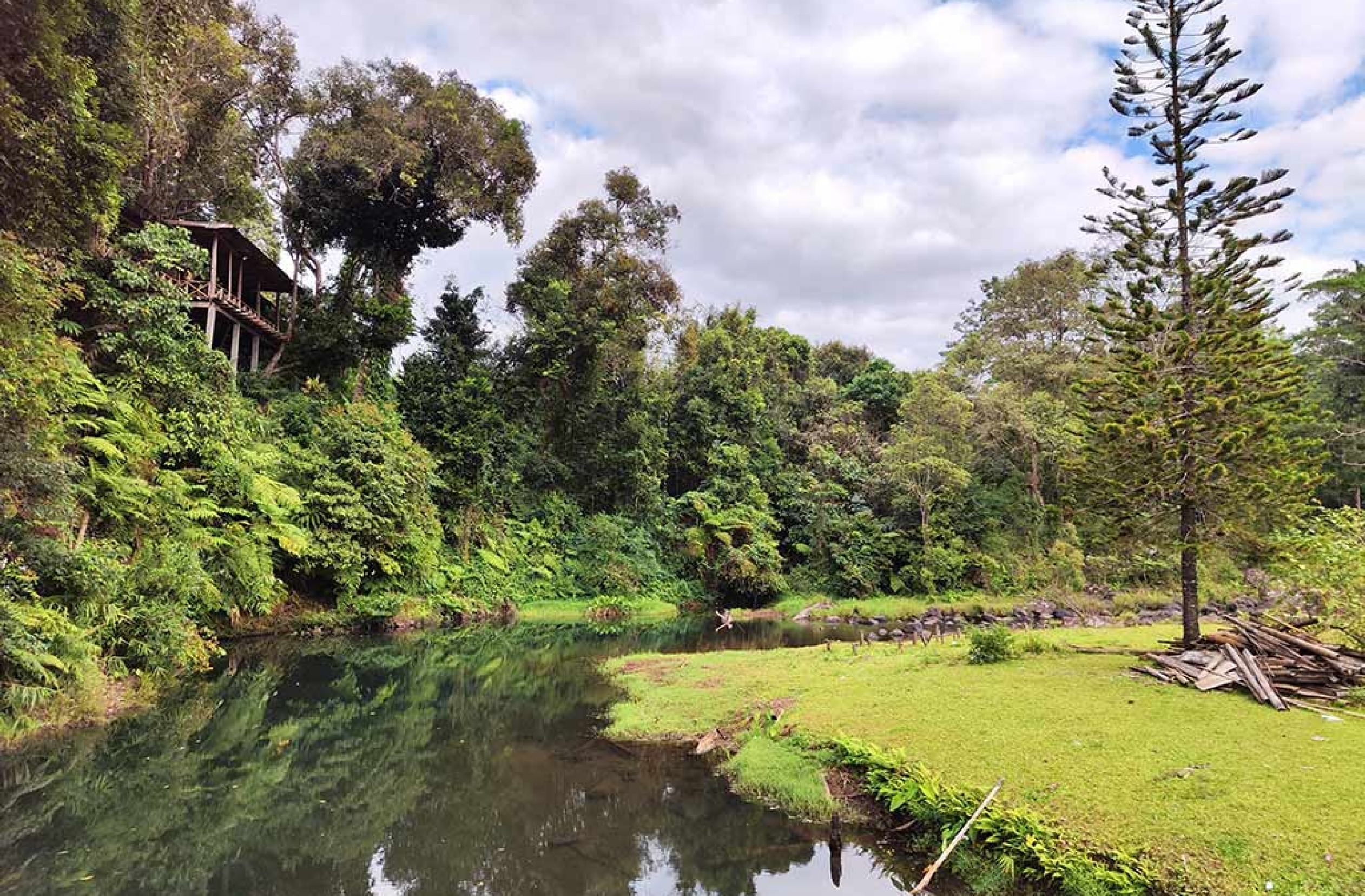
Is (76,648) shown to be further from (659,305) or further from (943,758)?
(659,305)

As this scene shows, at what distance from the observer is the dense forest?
979 centimetres

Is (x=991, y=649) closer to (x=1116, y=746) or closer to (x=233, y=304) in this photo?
(x=1116, y=746)

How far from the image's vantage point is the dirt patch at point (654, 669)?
14023 mm

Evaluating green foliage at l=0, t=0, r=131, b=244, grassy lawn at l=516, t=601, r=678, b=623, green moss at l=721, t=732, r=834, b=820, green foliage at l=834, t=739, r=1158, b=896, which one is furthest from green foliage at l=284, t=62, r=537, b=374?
green foliage at l=834, t=739, r=1158, b=896

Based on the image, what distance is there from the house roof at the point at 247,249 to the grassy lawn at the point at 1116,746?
17.2m

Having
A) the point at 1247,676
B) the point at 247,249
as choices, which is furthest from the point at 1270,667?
the point at 247,249

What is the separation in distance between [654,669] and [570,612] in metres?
12.2

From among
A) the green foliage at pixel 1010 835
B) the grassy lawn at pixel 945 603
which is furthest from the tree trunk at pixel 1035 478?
the green foliage at pixel 1010 835

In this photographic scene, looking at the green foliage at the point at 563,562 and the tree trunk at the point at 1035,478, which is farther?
the tree trunk at the point at 1035,478

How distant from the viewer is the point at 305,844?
6.96 meters

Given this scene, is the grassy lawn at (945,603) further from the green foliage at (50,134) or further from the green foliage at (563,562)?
the green foliage at (50,134)

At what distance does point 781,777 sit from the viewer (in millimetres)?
8297

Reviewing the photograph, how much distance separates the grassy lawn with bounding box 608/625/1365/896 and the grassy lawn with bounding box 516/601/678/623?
13.4 meters

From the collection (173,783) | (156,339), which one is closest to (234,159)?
(156,339)
